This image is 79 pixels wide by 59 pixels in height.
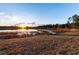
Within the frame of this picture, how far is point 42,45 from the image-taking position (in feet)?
7.13

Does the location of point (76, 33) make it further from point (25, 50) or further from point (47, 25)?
point (25, 50)

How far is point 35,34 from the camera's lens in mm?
2205

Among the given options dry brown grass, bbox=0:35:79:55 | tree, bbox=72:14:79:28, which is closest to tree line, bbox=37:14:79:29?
tree, bbox=72:14:79:28

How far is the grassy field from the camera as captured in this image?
7.02 feet

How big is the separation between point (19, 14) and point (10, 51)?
17.3 inches

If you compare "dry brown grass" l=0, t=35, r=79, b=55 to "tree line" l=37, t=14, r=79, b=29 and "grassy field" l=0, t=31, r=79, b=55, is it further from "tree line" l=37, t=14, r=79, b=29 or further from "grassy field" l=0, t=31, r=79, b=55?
"tree line" l=37, t=14, r=79, b=29

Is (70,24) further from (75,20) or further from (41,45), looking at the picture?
(41,45)

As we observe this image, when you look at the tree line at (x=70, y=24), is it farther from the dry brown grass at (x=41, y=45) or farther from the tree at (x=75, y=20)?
the dry brown grass at (x=41, y=45)

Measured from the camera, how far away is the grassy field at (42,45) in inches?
84.3

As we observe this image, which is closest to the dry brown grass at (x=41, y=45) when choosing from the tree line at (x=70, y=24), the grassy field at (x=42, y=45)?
the grassy field at (x=42, y=45)

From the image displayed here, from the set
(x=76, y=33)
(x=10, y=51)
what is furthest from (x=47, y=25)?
(x=10, y=51)

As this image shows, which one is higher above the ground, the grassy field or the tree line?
the tree line
